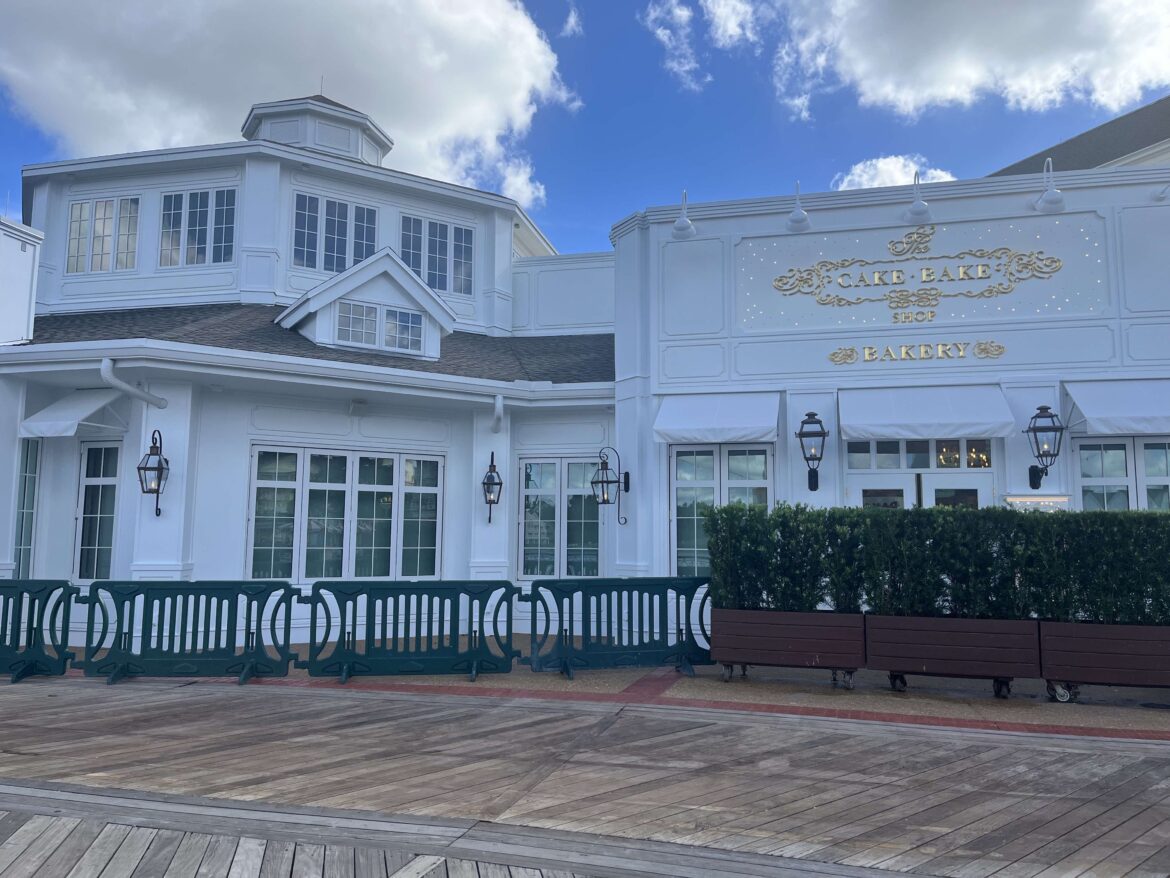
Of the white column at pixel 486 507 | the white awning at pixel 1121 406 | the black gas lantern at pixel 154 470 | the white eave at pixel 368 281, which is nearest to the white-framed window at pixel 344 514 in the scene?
the white column at pixel 486 507

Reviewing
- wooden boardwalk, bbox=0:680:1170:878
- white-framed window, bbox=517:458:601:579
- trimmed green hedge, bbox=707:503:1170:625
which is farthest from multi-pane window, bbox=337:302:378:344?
trimmed green hedge, bbox=707:503:1170:625

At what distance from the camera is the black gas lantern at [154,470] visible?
1018 centimetres

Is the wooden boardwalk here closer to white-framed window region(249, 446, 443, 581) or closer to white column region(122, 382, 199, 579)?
white column region(122, 382, 199, 579)

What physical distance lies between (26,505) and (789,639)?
33.1 feet

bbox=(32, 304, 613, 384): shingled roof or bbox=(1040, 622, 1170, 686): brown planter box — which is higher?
bbox=(32, 304, 613, 384): shingled roof

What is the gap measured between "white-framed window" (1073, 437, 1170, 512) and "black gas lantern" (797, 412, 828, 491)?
317cm

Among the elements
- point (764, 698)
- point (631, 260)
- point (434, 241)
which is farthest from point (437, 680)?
point (434, 241)

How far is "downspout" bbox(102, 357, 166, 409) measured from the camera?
10.0m

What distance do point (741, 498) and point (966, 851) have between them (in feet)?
24.0

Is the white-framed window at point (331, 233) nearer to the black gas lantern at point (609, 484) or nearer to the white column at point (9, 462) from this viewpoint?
the white column at point (9, 462)

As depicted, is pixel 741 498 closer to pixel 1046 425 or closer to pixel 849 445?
pixel 849 445

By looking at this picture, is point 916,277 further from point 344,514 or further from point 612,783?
point 344,514

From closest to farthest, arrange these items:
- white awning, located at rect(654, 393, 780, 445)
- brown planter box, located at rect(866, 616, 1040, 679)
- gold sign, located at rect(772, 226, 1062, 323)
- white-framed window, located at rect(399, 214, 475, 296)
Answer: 1. brown planter box, located at rect(866, 616, 1040, 679)
2. white awning, located at rect(654, 393, 780, 445)
3. gold sign, located at rect(772, 226, 1062, 323)
4. white-framed window, located at rect(399, 214, 475, 296)

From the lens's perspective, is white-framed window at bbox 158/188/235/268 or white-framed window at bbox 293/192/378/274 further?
white-framed window at bbox 293/192/378/274
